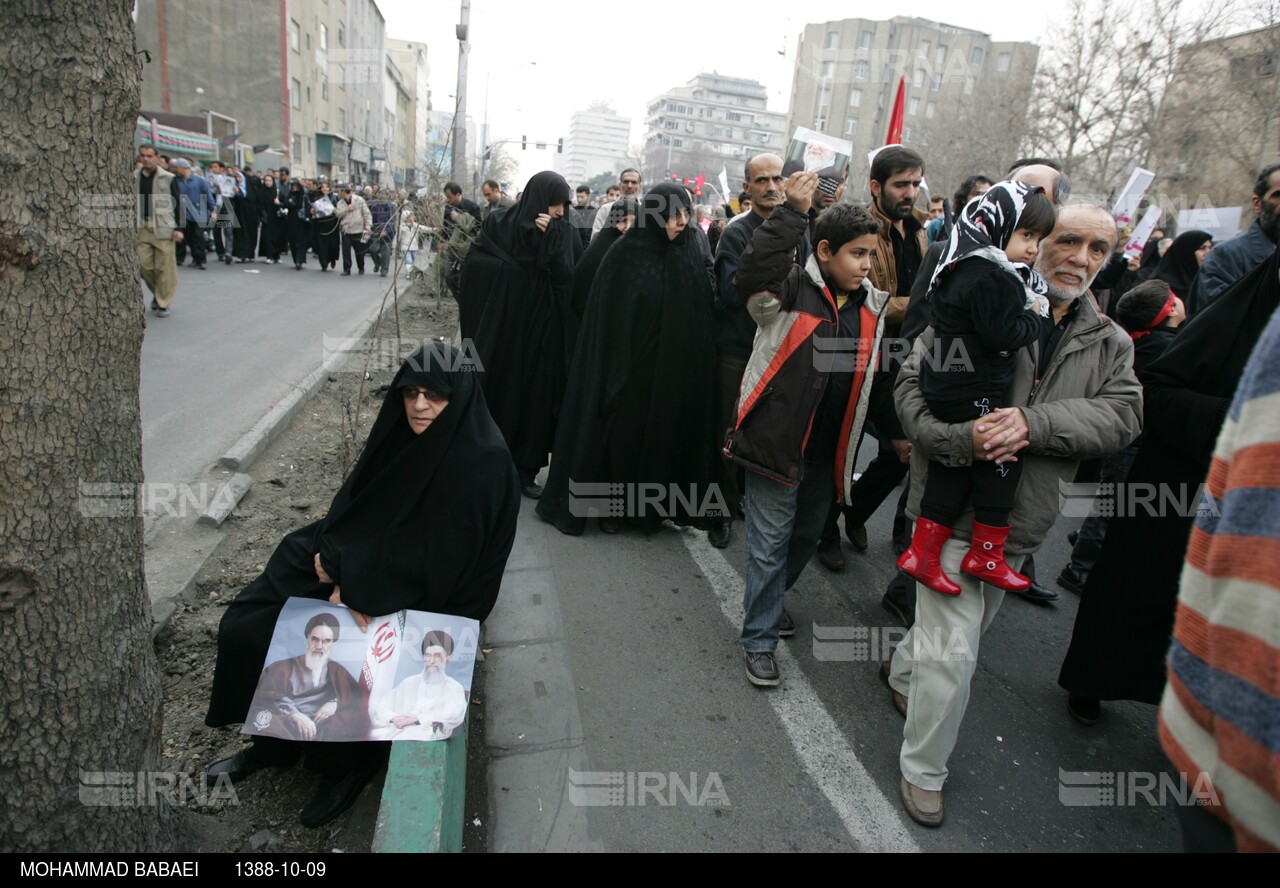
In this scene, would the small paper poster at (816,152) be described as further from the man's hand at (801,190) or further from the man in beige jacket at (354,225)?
the man in beige jacket at (354,225)

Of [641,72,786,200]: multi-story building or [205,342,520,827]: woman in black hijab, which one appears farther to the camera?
[641,72,786,200]: multi-story building

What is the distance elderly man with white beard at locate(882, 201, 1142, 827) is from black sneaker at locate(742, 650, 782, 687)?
2.15ft

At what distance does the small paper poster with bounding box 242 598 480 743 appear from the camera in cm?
236

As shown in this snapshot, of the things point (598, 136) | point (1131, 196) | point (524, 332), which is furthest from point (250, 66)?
point (598, 136)

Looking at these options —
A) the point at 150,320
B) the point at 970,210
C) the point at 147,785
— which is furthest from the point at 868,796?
the point at 150,320

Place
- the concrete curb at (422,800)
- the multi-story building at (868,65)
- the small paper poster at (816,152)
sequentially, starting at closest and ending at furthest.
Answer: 1. the concrete curb at (422,800)
2. the small paper poster at (816,152)
3. the multi-story building at (868,65)

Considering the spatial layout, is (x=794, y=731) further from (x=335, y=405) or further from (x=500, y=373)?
(x=335, y=405)

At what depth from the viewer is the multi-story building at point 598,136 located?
540 feet

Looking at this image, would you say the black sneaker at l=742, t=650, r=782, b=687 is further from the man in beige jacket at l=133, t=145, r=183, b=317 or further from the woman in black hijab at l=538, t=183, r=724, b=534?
the man in beige jacket at l=133, t=145, r=183, b=317

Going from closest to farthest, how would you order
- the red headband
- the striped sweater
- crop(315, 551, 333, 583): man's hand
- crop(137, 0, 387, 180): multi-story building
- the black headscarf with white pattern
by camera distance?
the striped sweater
the black headscarf with white pattern
crop(315, 551, 333, 583): man's hand
the red headband
crop(137, 0, 387, 180): multi-story building

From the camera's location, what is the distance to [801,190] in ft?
10.00

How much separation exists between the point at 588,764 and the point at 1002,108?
32365mm

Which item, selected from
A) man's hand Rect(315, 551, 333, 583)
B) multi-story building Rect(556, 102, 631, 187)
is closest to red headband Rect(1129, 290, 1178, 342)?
man's hand Rect(315, 551, 333, 583)

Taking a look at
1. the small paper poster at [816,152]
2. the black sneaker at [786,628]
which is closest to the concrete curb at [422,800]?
the black sneaker at [786,628]
